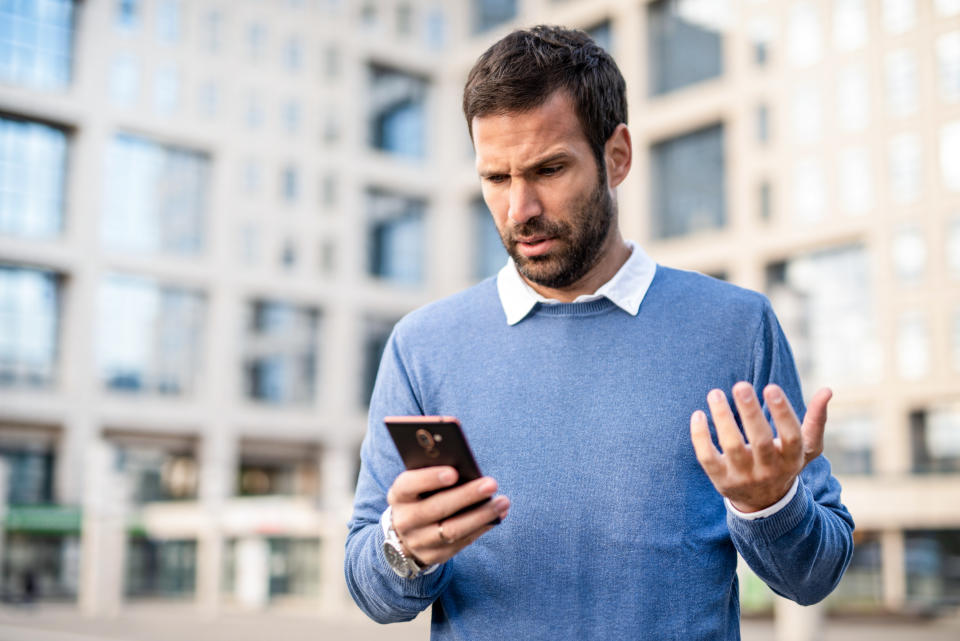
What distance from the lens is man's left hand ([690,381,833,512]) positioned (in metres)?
1.94

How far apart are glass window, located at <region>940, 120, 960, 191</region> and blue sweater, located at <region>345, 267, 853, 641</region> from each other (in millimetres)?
36075

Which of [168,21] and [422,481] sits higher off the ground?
[168,21]

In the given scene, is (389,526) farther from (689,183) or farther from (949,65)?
(689,183)

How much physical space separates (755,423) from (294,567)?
36093 millimetres

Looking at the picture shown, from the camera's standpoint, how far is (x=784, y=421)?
1960 mm

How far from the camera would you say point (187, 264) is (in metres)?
49.4

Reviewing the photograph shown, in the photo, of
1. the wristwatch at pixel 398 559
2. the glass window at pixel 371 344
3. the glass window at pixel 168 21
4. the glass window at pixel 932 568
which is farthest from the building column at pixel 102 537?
the wristwatch at pixel 398 559

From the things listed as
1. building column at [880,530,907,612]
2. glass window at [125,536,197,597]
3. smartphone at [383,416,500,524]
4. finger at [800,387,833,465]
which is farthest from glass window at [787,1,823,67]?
smartphone at [383,416,500,524]

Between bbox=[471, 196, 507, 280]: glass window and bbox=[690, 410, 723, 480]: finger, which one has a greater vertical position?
bbox=[471, 196, 507, 280]: glass window

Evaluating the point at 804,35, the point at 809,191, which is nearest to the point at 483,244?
the point at 809,191

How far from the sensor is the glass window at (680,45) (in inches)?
1678

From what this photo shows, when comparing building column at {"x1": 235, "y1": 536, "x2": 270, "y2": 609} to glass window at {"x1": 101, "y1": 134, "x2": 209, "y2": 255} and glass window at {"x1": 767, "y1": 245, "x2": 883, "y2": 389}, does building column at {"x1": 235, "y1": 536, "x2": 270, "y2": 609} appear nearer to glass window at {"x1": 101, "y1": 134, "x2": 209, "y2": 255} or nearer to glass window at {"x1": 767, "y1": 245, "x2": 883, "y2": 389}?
glass window at {"x1": 101, "y1": 134, "x2": 209, "y2": 255}

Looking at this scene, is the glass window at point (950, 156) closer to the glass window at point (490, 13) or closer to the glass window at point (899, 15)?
the glass window at point (899, 15)

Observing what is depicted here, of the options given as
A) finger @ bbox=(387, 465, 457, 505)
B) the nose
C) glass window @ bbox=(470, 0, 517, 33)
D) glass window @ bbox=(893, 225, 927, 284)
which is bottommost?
finger @ bbox=(387, 465, 457, 505)
